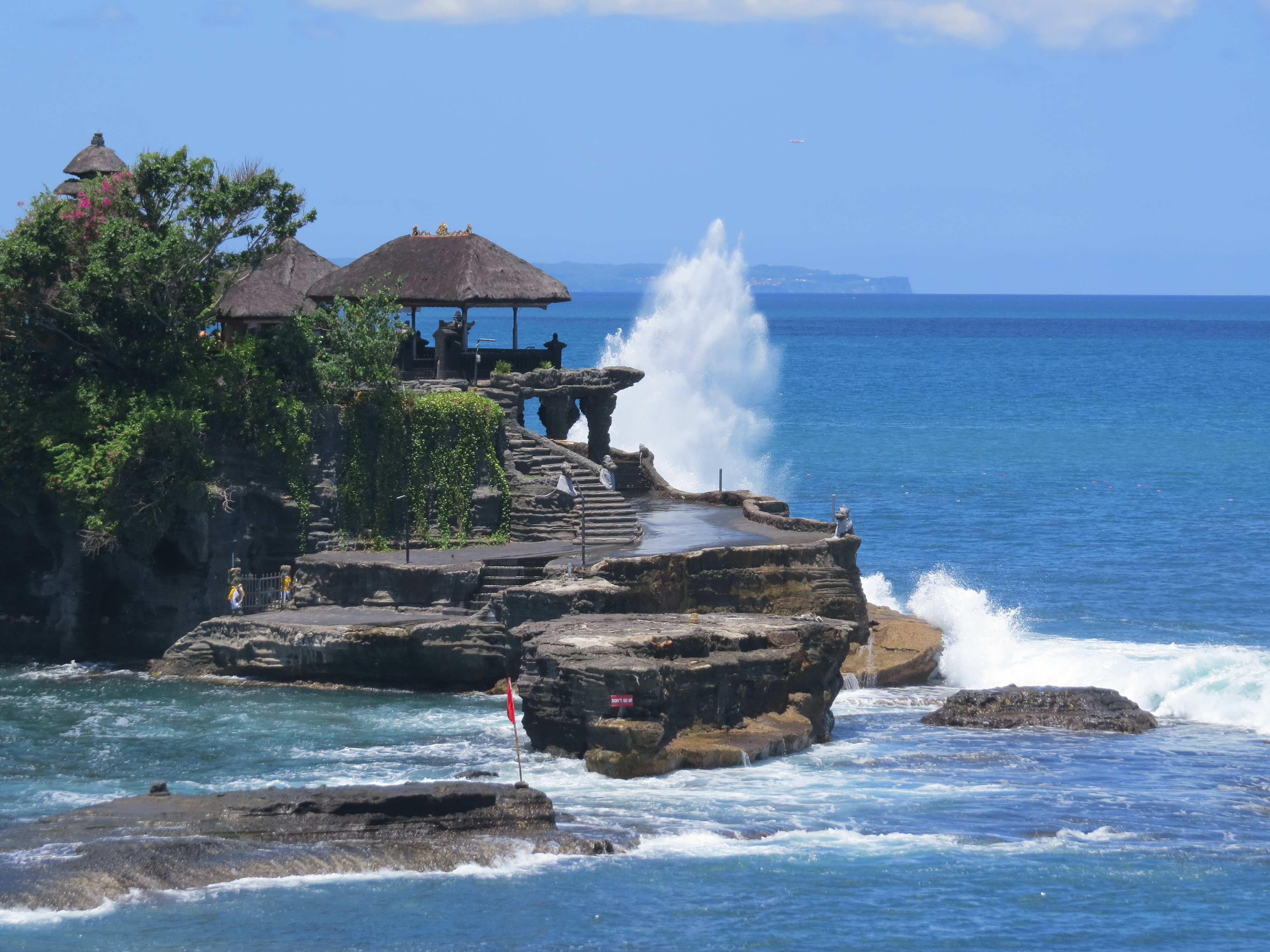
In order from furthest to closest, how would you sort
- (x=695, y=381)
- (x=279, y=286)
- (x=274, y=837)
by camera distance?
(x=695, y=381), (x=279, y=286), (x=274, y=837)

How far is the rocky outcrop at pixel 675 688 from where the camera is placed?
3125 centimetres

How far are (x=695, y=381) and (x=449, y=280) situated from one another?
38.5 meters

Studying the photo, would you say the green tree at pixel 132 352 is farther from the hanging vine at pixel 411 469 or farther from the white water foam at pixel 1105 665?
the white water foam at pixel 1105 665

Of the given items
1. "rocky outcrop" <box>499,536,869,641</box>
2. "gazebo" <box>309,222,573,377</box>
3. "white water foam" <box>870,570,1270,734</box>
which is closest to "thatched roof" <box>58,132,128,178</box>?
"gazebo" <box>309,222,573,377</box>

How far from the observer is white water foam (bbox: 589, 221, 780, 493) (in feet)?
246

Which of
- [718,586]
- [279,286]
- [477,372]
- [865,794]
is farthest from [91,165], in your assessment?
[865,794]

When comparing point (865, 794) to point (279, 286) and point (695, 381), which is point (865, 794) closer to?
point (279, 286)

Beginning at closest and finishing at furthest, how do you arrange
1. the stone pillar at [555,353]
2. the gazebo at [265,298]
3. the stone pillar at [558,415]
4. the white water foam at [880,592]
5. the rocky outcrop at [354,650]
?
1. the rocky outcrop at [354,650]
2. the gazebo at [265,298]
3. the stone pillar at [555,353]
4. the stone pillar at [558,415]
5. the white water foam at [880,592]

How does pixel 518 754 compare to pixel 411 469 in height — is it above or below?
below

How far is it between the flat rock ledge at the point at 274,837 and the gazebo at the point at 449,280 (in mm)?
18035

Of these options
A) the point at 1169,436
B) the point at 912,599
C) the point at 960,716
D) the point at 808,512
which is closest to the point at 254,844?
the point at 960,716

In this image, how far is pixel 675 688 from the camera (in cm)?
3178

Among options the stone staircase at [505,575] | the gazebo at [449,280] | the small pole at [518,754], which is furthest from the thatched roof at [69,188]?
the small pole at [518,754]

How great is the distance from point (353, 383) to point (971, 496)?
38.6 metres
